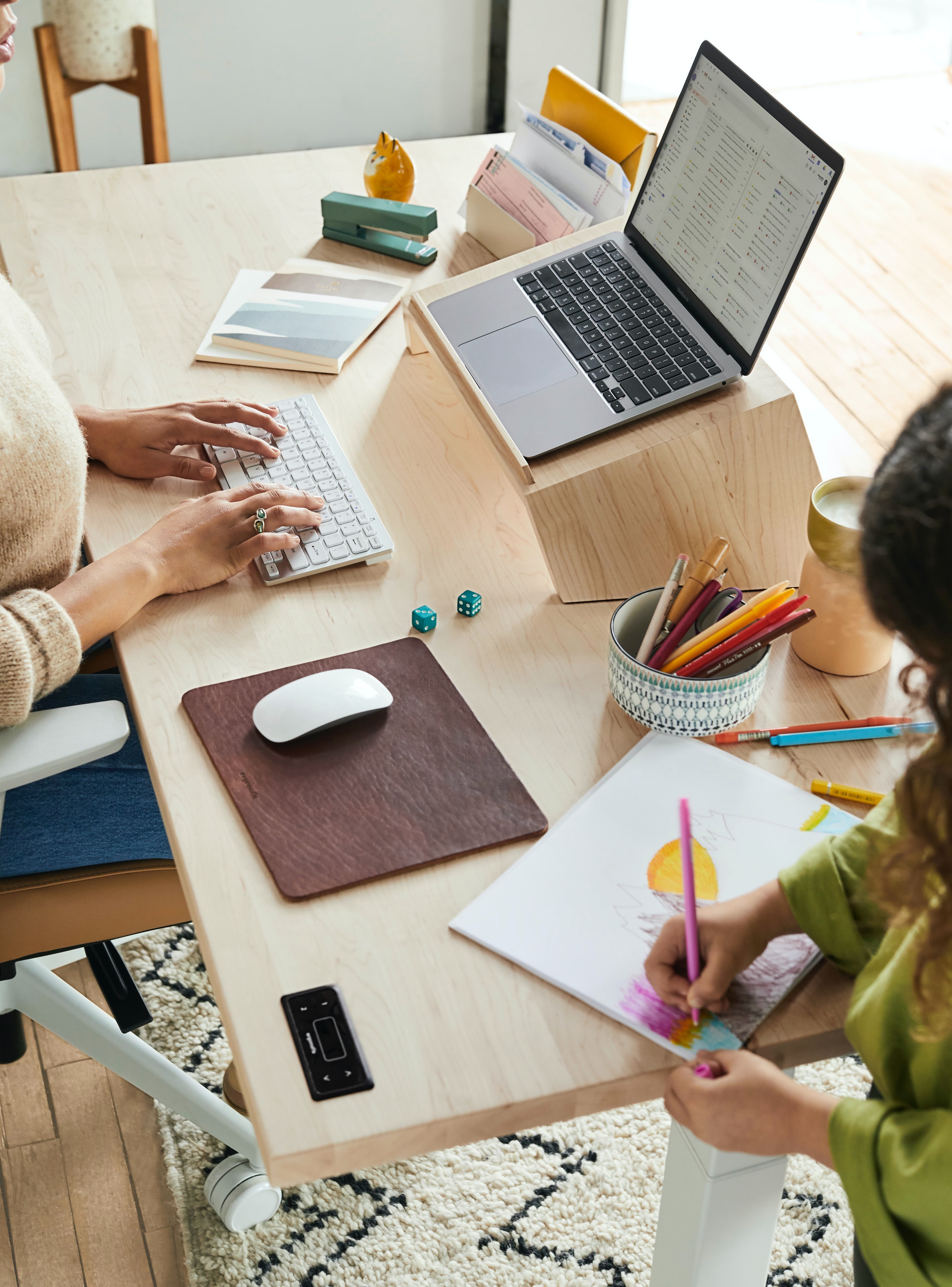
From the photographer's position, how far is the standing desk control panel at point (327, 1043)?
70 centimetres

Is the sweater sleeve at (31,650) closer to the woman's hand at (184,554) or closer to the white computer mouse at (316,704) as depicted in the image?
the woman's hand at (184,554)

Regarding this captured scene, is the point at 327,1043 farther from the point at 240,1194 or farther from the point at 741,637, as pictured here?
the point at 240,1194

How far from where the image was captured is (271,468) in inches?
48.1

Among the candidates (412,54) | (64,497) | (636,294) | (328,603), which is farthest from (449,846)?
(412,54)

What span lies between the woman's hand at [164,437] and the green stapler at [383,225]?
430 millimetres

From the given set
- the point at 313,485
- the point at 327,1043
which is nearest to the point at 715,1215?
the point at 327,1043

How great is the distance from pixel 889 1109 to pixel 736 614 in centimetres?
38

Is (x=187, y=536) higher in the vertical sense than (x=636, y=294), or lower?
lower

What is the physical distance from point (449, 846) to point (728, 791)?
0.71 ft

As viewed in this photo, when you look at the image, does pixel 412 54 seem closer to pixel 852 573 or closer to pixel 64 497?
pixel 64 497

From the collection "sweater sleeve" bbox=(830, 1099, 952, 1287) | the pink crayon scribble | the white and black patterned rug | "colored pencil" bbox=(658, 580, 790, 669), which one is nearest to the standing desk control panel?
the pink crayon scribble

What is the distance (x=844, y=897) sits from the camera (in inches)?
29.7

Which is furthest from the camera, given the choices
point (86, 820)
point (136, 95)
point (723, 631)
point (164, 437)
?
point (136, 95)

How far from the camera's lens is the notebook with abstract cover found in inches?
54.6
